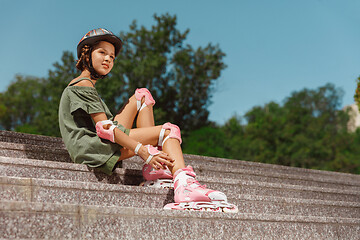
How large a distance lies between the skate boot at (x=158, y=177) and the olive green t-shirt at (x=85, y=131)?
284mm

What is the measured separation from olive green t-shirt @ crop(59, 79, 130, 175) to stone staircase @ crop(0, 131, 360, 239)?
0.13 m

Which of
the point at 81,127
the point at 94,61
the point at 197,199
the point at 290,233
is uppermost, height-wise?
the point at 94,61

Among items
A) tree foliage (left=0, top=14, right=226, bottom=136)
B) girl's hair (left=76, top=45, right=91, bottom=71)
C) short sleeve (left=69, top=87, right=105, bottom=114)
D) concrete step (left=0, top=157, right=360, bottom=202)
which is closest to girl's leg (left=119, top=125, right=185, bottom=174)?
concrete step (left=0, top=157, right=360, bottom=202)

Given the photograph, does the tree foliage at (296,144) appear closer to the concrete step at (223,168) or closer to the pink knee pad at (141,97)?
the concrete step at (223,168)

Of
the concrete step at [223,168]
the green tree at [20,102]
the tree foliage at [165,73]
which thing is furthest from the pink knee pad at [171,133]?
the green tree at [20,102]

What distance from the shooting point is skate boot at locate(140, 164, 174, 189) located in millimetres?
3580

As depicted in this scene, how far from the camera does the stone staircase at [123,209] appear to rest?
2.25 meters

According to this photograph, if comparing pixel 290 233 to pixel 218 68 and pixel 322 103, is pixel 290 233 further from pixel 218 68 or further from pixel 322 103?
pixel 322 103

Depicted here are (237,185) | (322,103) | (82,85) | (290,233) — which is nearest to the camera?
(290,233)

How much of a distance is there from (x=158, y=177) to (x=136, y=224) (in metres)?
1.09

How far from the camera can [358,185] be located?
6.80 meters

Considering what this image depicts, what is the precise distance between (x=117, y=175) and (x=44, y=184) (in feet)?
2.91

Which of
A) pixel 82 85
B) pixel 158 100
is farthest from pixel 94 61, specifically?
pixel 158 100

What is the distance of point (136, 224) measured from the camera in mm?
2529
